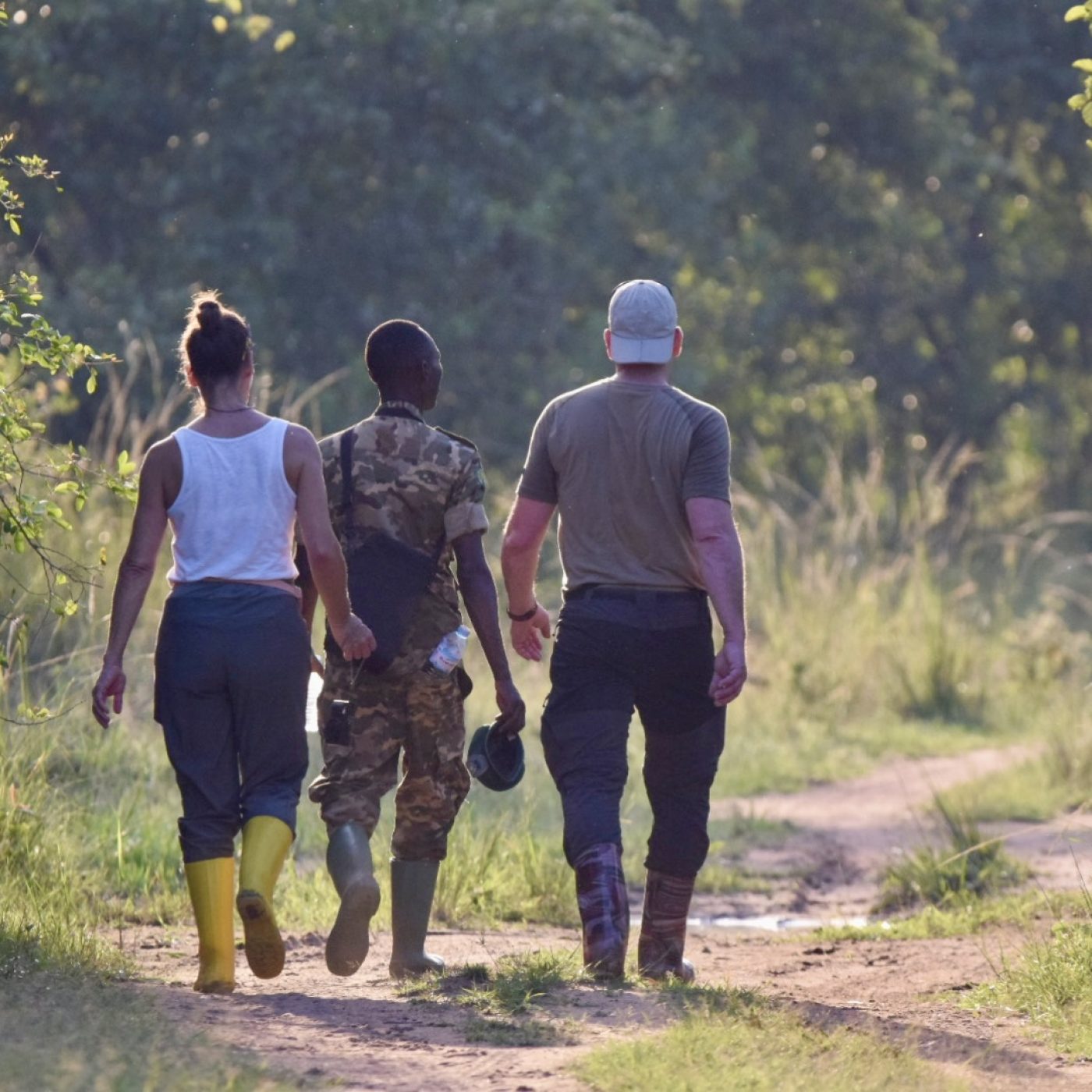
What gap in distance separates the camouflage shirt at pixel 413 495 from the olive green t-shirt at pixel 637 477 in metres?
0.30

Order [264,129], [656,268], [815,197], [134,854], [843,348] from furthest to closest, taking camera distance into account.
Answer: [843,348], [815,197], [656,268], [264,129], [134,854]

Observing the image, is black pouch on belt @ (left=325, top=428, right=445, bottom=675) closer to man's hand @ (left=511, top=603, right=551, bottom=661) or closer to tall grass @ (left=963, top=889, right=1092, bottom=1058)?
man's hand @ (left=511, top=603, right=551, bottom=661)

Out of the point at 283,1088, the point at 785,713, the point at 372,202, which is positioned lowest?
the point at 283,1088

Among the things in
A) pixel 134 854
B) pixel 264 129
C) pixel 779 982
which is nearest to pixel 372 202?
pixel 264 129

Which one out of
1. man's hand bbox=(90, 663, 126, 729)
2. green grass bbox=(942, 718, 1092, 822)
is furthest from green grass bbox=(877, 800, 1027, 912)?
man's hand bbox=(90, 663, 126, 729)

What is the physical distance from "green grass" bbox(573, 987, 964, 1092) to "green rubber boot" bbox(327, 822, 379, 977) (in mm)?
913

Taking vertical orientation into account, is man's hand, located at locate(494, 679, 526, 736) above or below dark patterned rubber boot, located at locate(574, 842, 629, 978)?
above

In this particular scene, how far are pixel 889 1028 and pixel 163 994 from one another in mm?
1763

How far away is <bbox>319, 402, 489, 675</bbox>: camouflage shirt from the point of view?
17.7 feet

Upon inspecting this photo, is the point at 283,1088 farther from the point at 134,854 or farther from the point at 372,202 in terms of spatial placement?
the point at 372,202

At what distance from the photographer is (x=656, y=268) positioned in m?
19.0

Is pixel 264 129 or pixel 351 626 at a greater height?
pixel 264 129

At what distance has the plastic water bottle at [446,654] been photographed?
539 centimetres

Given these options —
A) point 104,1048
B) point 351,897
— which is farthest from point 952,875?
point 104,1048
